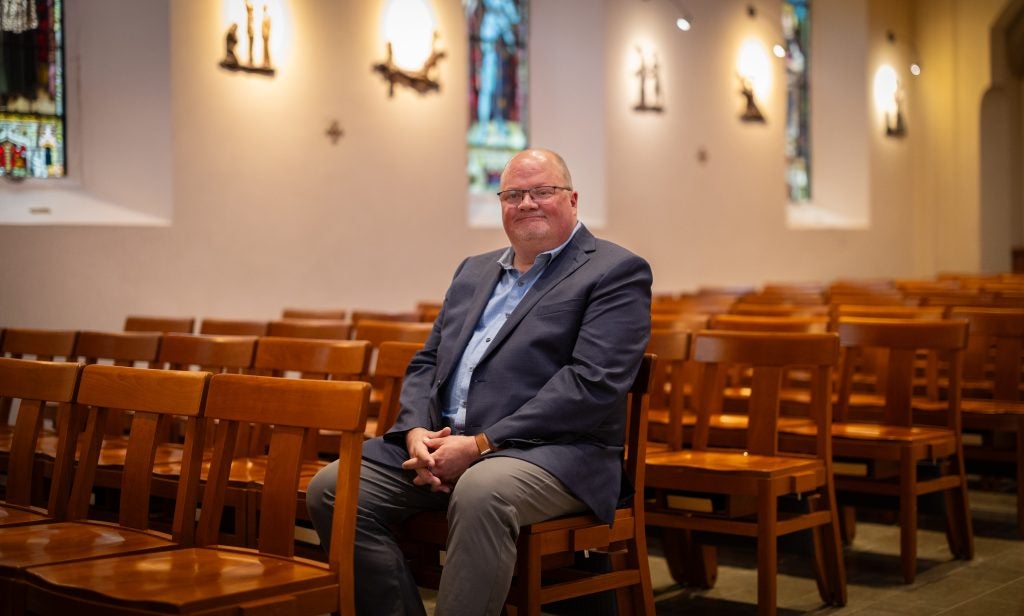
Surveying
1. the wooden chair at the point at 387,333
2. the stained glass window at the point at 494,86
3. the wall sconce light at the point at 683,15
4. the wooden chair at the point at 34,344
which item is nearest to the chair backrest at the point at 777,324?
the wooden chair at the point at 387,333

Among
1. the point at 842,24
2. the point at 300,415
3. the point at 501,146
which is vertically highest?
the point at 842,24

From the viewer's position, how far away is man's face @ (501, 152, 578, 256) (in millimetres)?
3625

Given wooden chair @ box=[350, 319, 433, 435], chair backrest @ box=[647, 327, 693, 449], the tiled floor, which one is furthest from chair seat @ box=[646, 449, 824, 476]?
wooden chair @ box=[350, 319, 433, 435]

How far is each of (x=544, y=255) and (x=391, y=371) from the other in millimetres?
793

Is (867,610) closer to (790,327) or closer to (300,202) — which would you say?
(790,327)

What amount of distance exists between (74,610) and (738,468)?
2141 millimetres

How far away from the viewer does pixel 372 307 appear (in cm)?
962

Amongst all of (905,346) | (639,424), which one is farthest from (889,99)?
(639,424)

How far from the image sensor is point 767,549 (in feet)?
12.9

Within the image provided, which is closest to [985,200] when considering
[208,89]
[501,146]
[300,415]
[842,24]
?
[842,24]

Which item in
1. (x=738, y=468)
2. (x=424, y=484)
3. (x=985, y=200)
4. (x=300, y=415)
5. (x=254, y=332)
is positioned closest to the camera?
(x=300, y=415)

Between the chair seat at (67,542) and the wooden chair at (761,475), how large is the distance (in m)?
1.72

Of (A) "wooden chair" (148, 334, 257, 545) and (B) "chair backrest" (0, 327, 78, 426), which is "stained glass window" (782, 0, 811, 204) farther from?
(A) "wooden chair" (148, 334, 257, 545)

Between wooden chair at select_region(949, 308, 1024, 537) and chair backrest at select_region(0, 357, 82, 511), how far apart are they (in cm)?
379
